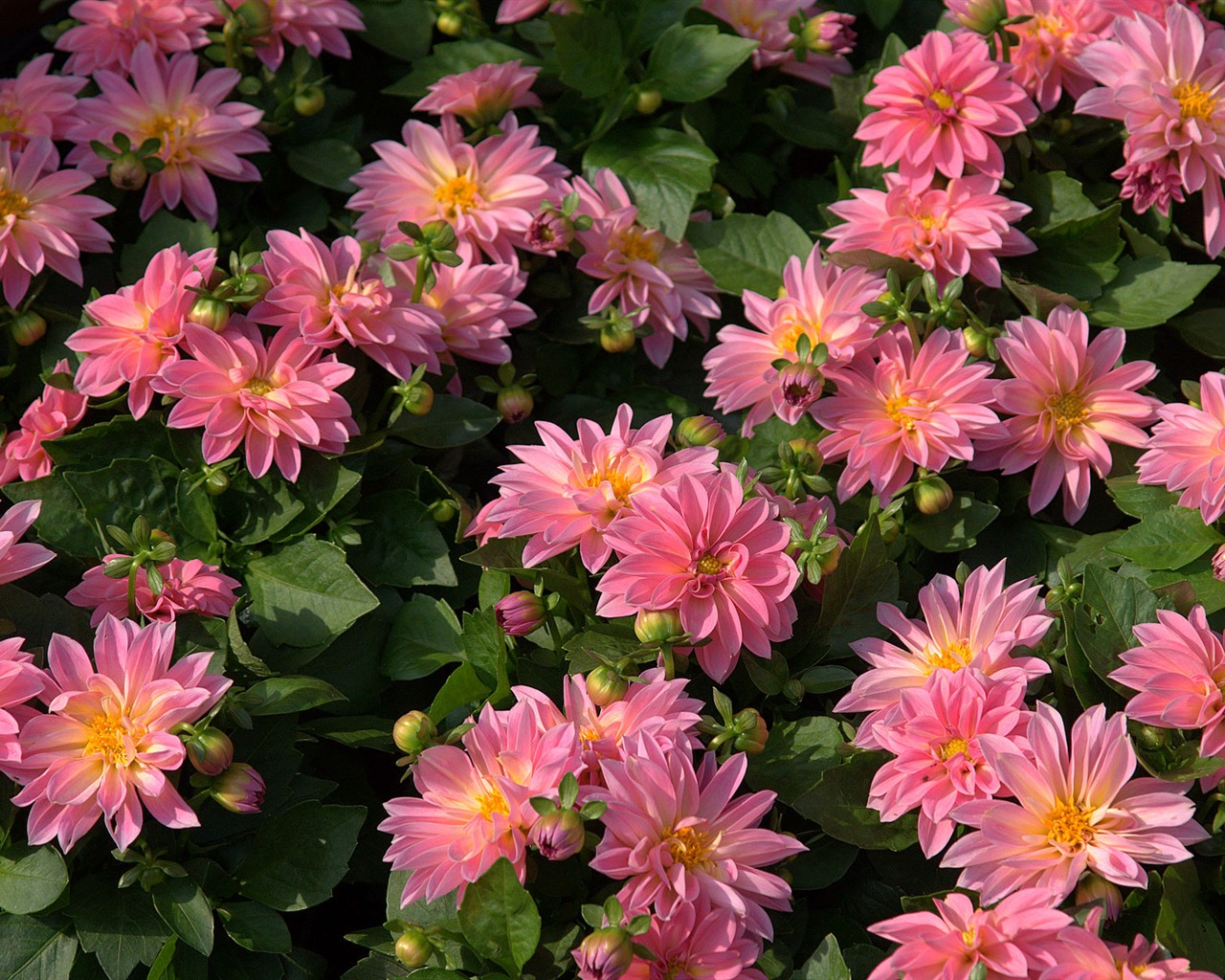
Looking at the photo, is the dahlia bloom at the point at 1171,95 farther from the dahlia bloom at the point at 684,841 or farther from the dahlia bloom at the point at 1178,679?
the dahlia bloom at the point at 684,841

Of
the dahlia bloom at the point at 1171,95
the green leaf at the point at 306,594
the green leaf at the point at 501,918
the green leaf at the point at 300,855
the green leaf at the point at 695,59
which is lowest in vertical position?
the green leaf at the point at 300,855

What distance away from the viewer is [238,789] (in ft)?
3.65

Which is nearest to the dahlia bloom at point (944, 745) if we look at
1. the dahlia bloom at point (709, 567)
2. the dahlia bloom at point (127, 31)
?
the dahlia bloom at point (709, 567)

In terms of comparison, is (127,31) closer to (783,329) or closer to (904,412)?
(783,329)

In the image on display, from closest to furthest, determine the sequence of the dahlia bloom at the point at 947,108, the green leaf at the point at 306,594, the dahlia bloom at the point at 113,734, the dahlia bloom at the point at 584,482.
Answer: the dahlia bloom at the point at 113,734 → the dahlia bloom at the point at 584,482 → the green leaf at the point at 306,594 → the dahlia bloom at the point at 947,108

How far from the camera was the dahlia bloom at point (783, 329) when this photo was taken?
4.82 feet

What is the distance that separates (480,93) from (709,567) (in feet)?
2.94

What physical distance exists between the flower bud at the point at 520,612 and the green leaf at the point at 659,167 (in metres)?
0.65

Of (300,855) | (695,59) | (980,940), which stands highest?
(695,59)

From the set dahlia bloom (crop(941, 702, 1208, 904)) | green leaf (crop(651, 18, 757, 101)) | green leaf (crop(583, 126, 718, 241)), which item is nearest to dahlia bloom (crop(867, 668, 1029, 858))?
dahlia bloom (crop(941, 702, 1208, 904))

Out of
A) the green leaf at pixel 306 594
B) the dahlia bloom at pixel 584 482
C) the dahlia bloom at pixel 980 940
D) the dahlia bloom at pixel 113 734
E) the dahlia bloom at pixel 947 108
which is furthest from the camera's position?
the dahlia bloom at pixel 947 108

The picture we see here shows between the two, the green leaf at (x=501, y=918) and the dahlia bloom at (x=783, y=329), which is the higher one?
the dahlia bloom at (x=783, y=329)

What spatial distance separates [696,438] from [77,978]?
84 centimetres

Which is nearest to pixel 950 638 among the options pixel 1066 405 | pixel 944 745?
pixel 944 745
